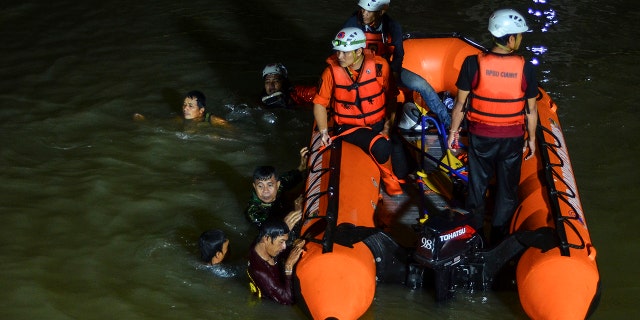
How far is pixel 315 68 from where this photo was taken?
8102mm

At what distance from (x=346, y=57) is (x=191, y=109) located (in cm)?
201

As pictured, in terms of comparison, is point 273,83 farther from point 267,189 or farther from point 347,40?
point 267,189

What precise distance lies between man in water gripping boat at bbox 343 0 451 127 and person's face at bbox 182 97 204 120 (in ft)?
4.90

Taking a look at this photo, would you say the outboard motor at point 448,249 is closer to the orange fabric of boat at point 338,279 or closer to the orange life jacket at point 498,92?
the orange fabric of boat at point 338,279

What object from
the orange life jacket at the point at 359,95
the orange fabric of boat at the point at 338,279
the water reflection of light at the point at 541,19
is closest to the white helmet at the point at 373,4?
the orange life jacket at the point at 359,95

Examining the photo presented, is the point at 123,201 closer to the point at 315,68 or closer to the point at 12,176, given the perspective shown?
the point at 12,176

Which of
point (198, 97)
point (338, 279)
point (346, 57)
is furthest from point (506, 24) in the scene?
point (198, 97)

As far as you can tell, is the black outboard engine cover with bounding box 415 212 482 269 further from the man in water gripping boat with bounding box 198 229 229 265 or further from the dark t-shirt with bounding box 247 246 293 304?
the man in water gripping boat with bounding box 198 229 229 265

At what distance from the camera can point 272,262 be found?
4469mm

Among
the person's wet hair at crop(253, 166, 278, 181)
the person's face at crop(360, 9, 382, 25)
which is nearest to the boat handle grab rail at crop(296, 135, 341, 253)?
the person's wet hair at crop(253, 166, 278, 181)

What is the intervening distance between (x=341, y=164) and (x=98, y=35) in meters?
4.78

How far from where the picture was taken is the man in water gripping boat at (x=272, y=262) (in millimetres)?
4371

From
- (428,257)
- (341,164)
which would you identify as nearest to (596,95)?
(341,164)

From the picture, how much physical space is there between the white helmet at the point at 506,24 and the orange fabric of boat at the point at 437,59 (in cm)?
182
